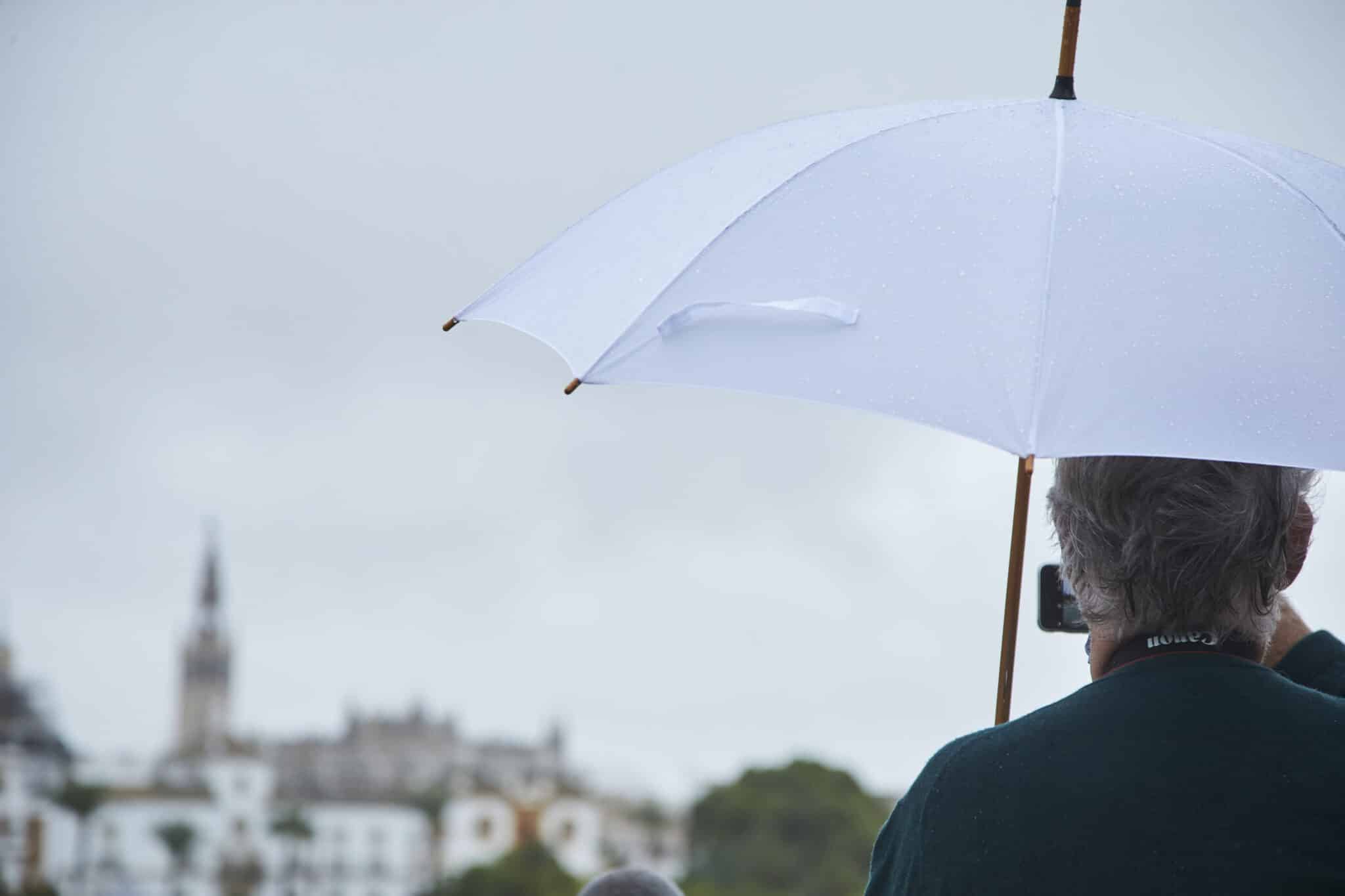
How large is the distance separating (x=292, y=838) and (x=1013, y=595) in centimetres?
7225

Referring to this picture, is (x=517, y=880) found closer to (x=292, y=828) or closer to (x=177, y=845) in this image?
(x=177, y=845)

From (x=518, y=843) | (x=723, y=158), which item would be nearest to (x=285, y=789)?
(x=518, y=843)

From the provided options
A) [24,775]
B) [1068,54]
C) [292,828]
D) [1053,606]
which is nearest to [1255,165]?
[1068,54]

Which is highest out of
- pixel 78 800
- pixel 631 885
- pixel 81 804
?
pixel 631 885

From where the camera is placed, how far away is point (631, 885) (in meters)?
2.73

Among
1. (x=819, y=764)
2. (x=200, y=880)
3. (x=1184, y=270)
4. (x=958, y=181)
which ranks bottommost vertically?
(x=200, y=880)

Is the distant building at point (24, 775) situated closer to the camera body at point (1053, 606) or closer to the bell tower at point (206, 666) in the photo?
Result: the bell tower at point (206, 666)

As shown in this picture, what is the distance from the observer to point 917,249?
5.46 feet

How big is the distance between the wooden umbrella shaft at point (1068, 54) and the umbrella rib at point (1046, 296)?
3.6 inches

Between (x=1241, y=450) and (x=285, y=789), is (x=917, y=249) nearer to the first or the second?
(x=1241, y=450)

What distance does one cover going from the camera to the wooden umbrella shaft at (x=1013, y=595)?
71.4 inches

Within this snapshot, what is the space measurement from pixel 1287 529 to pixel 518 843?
219ft

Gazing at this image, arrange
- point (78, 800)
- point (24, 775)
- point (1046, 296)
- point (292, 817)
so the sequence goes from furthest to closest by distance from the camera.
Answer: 1. point (292, 817)
2. point (24, 775)
3. point (78, 800)
4. point (1046, 296)

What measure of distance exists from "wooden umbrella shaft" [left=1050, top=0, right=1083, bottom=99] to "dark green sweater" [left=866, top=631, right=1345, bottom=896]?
2.44 feet
